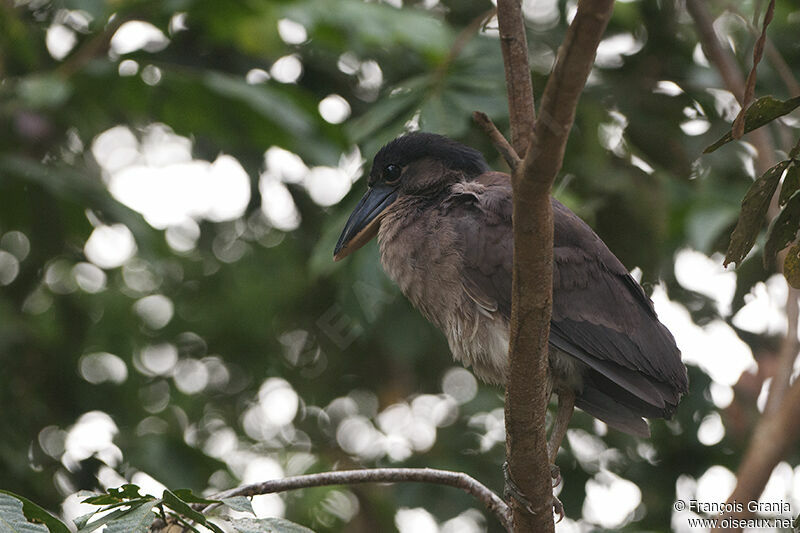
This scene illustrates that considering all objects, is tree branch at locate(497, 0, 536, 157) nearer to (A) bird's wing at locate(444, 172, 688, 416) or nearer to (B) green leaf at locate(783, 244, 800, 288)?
(B) green leaf at locate(783, 244, 800, 288)

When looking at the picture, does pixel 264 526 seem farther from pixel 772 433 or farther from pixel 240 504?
pixel 772 433

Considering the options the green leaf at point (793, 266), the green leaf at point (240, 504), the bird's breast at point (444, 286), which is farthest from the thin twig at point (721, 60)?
the green leaf at point (240, 504)

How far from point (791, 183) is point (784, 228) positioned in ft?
0.34

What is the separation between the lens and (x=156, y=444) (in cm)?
406

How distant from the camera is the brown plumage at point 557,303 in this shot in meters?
2.92

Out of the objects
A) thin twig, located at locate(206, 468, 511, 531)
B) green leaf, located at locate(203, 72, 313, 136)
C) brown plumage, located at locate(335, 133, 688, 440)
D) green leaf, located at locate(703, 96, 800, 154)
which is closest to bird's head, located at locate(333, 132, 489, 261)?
brown plumage, located at locate(335, 133, 688, 440)

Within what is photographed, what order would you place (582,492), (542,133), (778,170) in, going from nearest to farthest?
1. (542,133)
2. (778,170)
3. (582,492)

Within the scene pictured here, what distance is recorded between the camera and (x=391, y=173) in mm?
3438

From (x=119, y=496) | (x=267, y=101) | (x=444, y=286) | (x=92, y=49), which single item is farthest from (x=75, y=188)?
(x=119, y=496)

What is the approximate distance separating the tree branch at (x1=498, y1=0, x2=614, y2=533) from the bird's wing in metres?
0.63

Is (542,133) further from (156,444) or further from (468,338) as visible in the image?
(156,444)

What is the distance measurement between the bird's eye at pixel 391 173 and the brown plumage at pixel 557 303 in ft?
0.68

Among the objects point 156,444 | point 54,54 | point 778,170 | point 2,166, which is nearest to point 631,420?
point 778,170

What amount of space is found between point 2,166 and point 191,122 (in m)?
0.75
